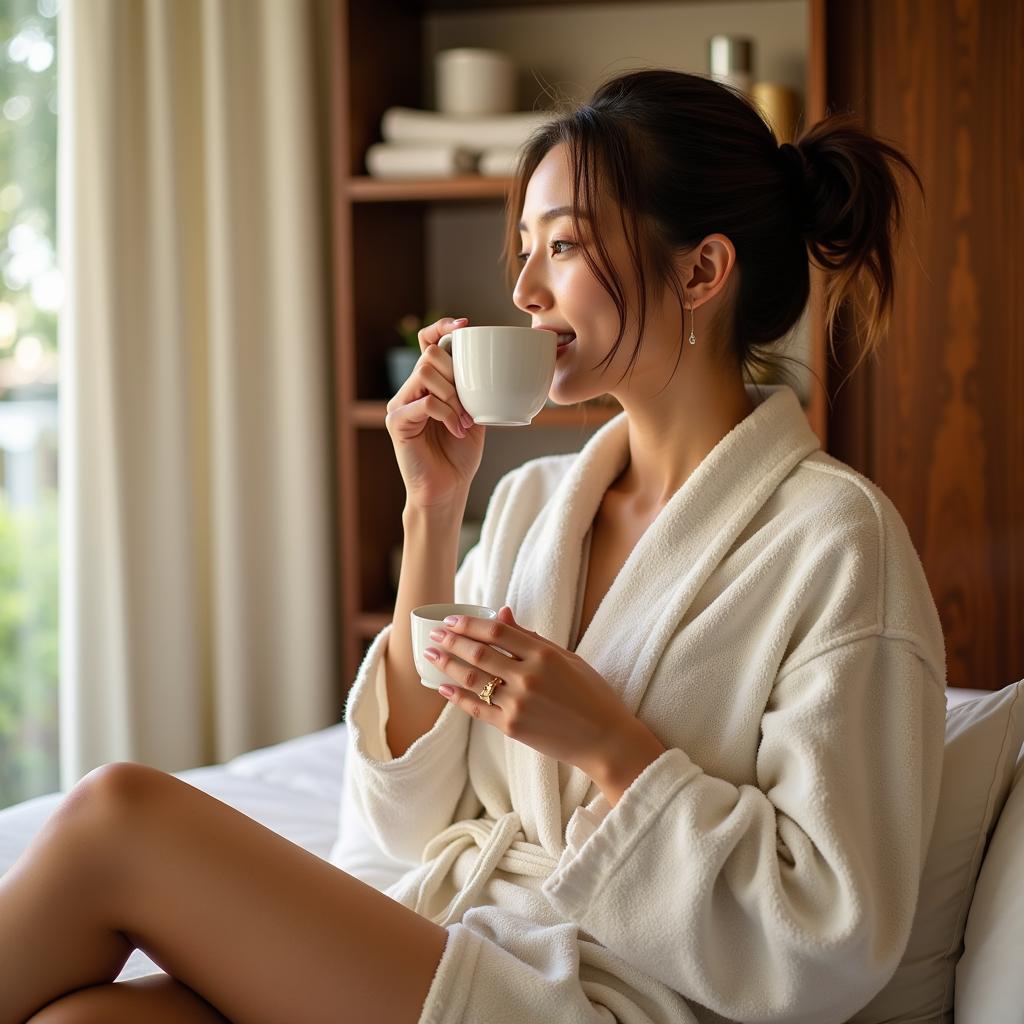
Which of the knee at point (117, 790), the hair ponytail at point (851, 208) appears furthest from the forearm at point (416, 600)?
the hair ponytail at point (851, 208)

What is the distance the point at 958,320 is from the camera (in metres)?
2.74

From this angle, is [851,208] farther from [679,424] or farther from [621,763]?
[621,763]

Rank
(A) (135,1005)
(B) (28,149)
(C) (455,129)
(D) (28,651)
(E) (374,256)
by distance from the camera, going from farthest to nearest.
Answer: (E) (374,256), (C) (455,129), (D) (28,651), (B) (28,149), (A) (135,1005)

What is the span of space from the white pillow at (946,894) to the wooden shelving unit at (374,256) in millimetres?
1474

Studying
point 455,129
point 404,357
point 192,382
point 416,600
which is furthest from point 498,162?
point 416,600

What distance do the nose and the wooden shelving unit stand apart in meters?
1.34

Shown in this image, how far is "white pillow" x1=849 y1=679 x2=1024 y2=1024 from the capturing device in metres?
1.29

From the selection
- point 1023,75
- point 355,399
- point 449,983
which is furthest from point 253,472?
point 449,983

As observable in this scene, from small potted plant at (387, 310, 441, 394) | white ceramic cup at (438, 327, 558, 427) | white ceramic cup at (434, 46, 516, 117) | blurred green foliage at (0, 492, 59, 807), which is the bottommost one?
blurred green foliage at (0, 492, 59, 807)

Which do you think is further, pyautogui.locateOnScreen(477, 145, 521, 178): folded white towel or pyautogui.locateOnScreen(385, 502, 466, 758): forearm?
pyautogui.locateOnScreen(477, 145, 521, 178): folded white towel

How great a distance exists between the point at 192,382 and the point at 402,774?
192 cm

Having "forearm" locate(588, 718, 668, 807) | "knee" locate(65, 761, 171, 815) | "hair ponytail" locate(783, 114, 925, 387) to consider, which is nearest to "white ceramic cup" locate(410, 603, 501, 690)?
"forearm" locate(588, 718, 668, 807)

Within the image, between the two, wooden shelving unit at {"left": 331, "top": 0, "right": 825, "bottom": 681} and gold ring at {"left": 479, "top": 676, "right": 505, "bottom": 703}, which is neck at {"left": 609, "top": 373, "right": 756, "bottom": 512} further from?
wooden shelving unit at {"left": 331, "top": 0, "right": 825, "bottom": 681}

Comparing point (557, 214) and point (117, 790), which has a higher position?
point (557, 214)
